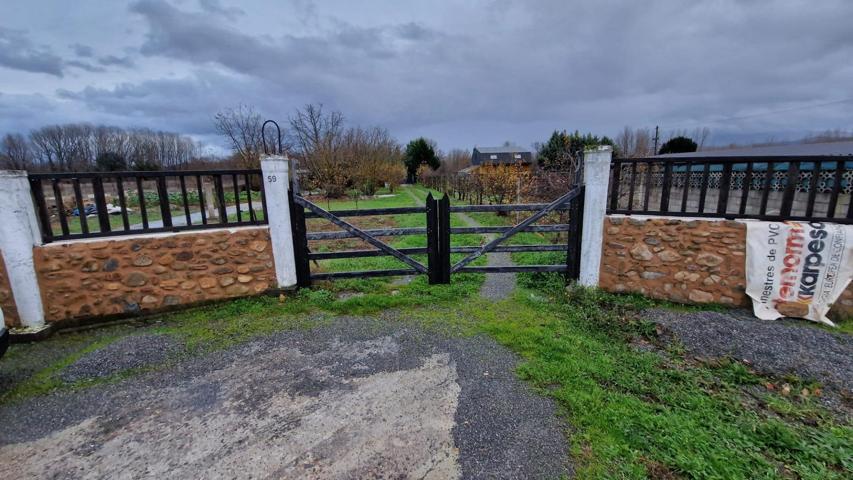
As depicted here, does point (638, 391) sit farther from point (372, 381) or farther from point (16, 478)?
point (16, 478)

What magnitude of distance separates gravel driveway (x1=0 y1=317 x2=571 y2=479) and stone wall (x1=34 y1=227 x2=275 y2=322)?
1.00 m

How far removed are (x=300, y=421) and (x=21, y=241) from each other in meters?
3.88

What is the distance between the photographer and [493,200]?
14891mm

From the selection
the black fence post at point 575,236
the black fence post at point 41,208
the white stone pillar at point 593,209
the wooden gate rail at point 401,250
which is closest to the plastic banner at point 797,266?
the white stone pillar at point 593,209

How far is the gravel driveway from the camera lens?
2.31 meters

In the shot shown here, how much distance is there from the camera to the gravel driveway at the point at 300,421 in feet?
7.57

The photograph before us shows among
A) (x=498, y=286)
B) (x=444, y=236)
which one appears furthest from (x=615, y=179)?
(x=444, y=236)

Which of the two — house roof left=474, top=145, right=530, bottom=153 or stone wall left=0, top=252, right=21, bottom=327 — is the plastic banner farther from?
house roof left=474, top=145, right=530, bottom=153

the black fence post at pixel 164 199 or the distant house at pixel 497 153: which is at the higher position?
the distant house at pixel 497 153

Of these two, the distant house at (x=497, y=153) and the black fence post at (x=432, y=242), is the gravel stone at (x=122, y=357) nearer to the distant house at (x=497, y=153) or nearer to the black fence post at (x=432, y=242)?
the black fence post at (x=432, y=242)

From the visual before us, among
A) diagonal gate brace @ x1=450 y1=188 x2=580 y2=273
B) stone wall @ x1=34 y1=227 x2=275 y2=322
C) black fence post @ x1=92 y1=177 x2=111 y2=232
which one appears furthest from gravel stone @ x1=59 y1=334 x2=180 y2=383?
diagonal gate brace @ x1=450 y1=188 x2=580 y2=273

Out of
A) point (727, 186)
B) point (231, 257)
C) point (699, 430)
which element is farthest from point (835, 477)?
point (231, 257)

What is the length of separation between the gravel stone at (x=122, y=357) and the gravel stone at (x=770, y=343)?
530cm

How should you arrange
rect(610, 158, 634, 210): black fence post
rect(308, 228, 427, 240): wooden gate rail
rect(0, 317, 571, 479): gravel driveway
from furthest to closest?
1. rect(308, 228, 427, 240): wooden gate rail
2. rect(610, 158, 634, 210): black fence post
3. rect(0, 317, 571, 479): gravel driveway
